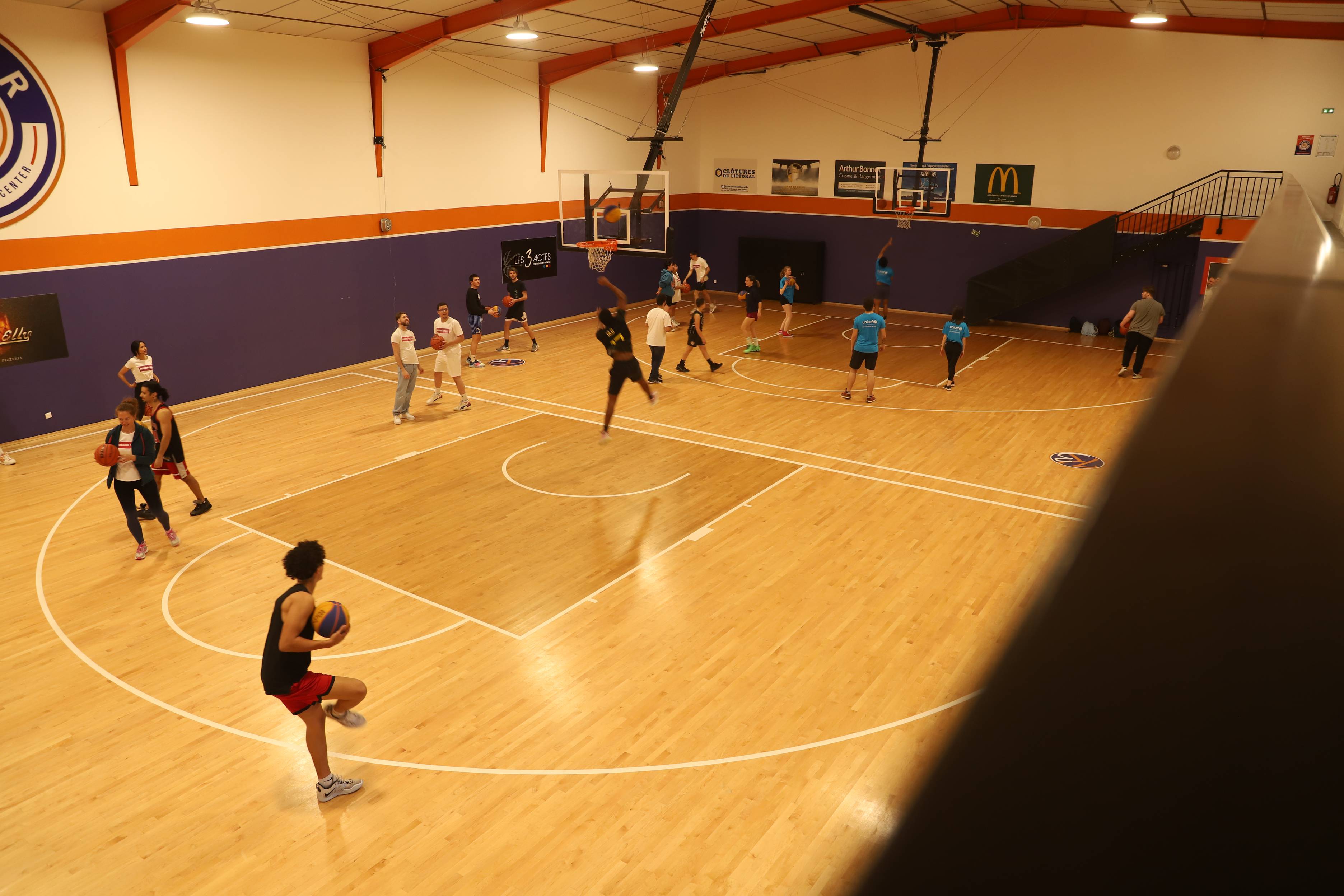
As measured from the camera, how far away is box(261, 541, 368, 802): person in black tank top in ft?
19.0

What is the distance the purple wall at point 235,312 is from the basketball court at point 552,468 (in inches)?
2.8

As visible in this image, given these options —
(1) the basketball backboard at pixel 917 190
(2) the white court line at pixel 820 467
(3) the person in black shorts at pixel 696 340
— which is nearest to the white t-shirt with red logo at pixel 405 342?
(2) the white court line at pixel 820 467

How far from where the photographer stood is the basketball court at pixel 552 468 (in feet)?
20.3

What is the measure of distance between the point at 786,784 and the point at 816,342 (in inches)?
607

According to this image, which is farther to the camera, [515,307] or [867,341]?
[515,307]

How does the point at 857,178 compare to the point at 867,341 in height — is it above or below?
above

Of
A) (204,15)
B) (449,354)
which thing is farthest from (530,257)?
(204,15)

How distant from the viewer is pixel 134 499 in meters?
9.76

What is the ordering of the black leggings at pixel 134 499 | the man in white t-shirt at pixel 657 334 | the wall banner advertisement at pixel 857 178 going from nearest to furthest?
1. the black leggings at pixel 134 499
2. the man in white t-shirt at pixel 657 334
3. the wall banner advertisement at pixel 857 178

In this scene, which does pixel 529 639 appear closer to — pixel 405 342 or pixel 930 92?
pixel 405 342

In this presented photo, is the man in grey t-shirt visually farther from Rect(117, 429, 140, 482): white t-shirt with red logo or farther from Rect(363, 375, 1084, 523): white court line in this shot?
Rect(117, 429, 140, 482): white t-shirt with red logo

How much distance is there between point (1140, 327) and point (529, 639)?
45.5 ft

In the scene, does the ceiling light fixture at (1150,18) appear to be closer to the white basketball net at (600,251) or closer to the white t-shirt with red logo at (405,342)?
the white basketball net at (600,251)

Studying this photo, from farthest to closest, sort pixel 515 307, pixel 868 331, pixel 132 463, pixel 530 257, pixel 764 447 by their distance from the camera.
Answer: pixel 530 257
pixel 515 307
pixel 868 331
pixel 764 447
pixel 132 463
